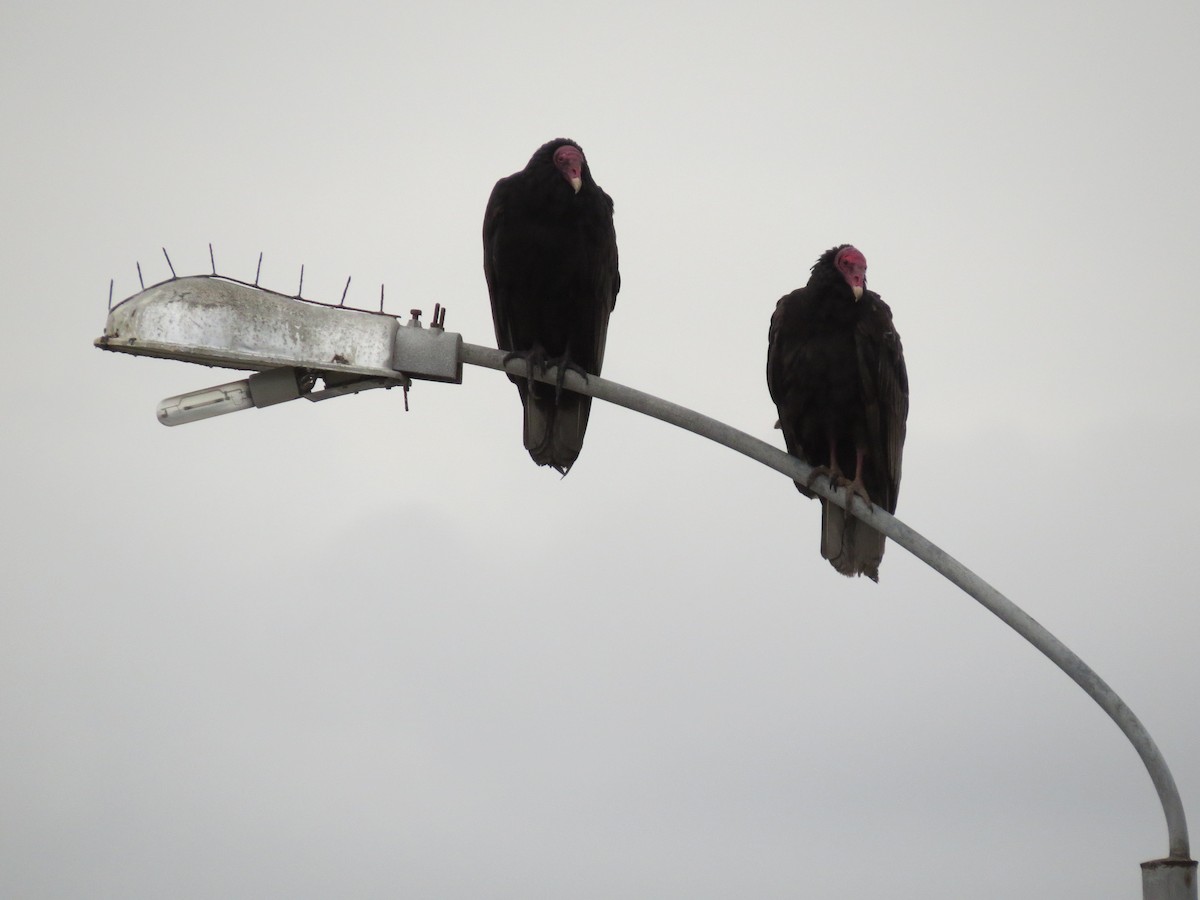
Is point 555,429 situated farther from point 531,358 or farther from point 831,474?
point 831,474

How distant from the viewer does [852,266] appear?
231 inches

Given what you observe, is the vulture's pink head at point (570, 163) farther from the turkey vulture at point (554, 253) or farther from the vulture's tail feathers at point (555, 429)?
the vulture's tail feathers at point (555, 429)

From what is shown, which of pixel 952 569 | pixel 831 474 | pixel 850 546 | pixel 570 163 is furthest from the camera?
pixel 570 163

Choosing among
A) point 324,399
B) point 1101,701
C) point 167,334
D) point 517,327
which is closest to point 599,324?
point 517,327

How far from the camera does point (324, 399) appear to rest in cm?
466

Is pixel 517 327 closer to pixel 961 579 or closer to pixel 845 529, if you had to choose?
pixel 845 529

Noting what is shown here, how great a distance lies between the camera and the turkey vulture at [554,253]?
623 centimetres

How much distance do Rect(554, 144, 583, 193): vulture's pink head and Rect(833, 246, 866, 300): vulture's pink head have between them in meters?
1.13

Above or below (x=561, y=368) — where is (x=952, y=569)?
below

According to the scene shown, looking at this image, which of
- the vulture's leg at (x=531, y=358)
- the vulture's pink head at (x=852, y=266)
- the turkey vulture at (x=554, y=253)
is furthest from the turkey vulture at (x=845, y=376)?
the vulture's leg at (x=531, y=358)

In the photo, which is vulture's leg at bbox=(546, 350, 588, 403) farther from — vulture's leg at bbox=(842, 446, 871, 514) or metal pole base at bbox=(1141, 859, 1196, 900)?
metal pole base at bbox=(1141, 859, 1196, 900)

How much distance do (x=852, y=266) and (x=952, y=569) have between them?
1935mm

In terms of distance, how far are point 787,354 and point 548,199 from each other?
1.20 meters

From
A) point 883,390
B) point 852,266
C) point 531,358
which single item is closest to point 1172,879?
point 883,390
